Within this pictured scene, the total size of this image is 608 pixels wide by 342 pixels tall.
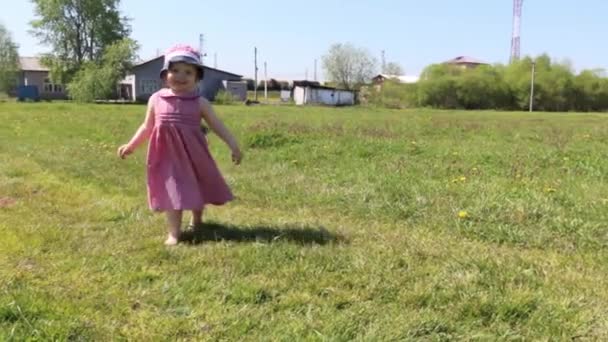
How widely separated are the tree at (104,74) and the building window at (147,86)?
11117 mm

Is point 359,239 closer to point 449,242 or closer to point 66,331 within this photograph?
point 449,242

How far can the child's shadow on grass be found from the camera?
4.72 meters

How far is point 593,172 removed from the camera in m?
8.38

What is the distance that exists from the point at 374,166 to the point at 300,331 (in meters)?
5.94

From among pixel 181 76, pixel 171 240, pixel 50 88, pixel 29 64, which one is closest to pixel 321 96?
pixel 50 88

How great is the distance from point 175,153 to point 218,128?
15.6 inches

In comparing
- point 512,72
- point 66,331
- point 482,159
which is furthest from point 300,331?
point 512,72

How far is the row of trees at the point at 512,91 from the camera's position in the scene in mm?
67562

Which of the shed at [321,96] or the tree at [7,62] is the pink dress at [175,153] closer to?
the shed at [321,96]

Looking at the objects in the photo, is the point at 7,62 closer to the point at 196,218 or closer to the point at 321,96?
the point at 321,96

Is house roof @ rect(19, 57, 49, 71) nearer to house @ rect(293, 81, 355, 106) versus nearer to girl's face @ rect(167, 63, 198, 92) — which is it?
house @ rect(293, 81, 355, 106)

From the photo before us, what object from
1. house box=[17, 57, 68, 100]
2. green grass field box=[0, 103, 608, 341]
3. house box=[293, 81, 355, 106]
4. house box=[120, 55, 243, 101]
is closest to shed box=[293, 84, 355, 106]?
house box=[293, 81, 355, 106]

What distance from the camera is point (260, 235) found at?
4867 millimetres

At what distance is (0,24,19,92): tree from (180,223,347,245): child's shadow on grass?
77.4 m
